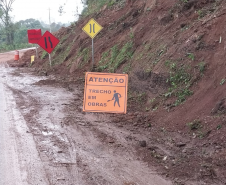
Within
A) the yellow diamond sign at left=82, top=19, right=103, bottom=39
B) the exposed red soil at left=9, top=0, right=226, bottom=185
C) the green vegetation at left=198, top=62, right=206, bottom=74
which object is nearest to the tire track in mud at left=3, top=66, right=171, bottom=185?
the exposed red soil at left=9, top=0, right=226, bottom=185

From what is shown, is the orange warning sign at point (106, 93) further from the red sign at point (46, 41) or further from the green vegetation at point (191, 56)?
the red sign at point (46, 41)

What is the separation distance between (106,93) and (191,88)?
7.74 ft

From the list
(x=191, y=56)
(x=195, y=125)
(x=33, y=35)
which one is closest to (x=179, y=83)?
(x=191, y=56)

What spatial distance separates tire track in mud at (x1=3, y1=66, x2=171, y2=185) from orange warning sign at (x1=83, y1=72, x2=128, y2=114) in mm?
482

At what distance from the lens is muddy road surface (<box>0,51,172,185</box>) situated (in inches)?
170

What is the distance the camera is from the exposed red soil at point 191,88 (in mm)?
4863

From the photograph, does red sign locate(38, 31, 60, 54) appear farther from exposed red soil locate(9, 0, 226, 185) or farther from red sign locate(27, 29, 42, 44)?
red sign locate(27, 29, 42, 44)

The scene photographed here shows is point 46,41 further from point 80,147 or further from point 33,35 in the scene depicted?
point 80,147

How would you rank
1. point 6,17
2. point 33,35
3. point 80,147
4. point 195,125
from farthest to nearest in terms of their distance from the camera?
point 6,17
point 33,35
point 195,125
point 80,147

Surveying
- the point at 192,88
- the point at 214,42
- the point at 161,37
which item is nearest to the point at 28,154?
the point at 192,88

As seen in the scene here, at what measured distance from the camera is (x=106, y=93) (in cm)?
689

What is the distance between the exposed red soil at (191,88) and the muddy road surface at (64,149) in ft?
1.60

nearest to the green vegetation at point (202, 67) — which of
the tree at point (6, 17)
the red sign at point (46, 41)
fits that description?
the red sign at point (46, 41)

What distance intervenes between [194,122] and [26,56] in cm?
2333
